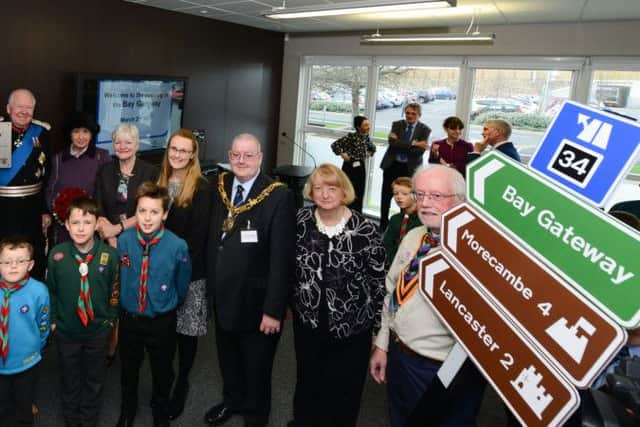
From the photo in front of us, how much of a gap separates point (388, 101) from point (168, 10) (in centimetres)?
332

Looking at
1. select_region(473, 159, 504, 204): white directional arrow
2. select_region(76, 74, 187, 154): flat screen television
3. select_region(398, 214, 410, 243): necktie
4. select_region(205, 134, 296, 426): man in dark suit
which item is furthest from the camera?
select_region(76, 74, 187, 154): flat screen television

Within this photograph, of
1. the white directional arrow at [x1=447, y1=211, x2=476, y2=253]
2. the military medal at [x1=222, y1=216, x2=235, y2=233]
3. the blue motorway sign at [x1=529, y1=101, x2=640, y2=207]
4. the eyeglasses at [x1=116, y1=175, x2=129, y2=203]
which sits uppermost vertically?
the blue motorway sign at [x1=529, y1=101, x2=640, y2=207]

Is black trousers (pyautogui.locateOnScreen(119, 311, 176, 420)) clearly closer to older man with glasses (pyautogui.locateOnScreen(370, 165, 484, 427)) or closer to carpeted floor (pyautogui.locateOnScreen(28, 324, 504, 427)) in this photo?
carpeted floor (pyautogui.locateOnScreen(28, 324, 504, 427))

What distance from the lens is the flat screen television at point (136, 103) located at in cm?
506

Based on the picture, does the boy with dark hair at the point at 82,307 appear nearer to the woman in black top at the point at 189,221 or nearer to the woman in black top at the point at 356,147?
the woman in black top at the point at 189,221

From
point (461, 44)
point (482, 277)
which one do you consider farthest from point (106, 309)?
point (461, 44)

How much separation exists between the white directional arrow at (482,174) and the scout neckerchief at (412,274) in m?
0.58

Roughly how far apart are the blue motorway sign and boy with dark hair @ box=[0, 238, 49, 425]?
198 centimetres

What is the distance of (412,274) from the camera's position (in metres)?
1.66

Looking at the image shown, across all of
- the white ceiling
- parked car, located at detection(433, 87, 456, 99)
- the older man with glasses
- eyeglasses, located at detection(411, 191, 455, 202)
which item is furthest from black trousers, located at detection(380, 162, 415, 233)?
eyeglasses, located at detection(411, 191, 455, 202)

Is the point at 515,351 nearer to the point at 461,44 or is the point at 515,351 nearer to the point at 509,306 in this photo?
the point at 509,306

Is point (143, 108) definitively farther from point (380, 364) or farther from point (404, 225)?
point (380, 364)

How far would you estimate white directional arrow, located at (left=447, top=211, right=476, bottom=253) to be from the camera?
3.56ft

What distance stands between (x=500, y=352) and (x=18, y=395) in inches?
79.8
